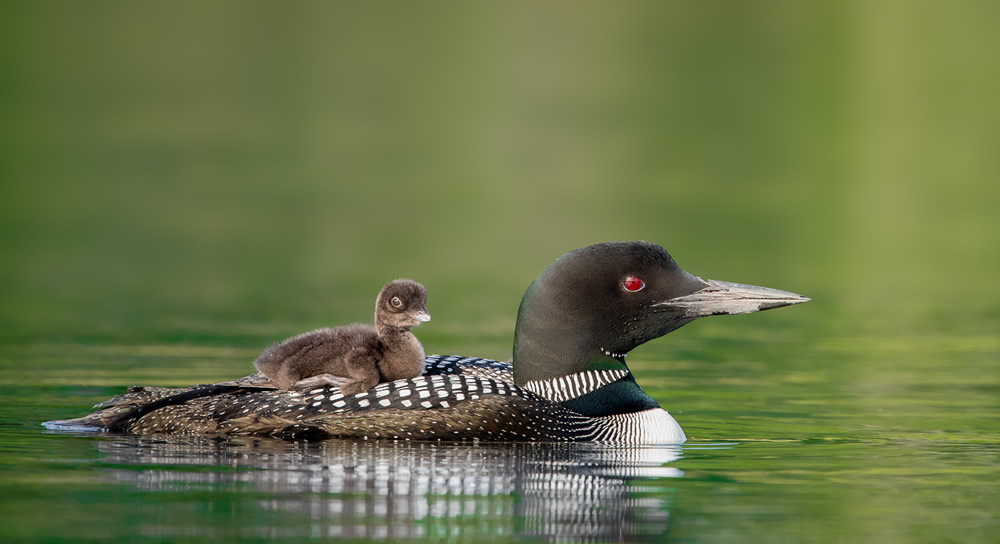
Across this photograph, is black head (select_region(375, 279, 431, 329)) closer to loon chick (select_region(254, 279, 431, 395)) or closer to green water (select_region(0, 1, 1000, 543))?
loon chick (select_region(254, 279, 431, 395))

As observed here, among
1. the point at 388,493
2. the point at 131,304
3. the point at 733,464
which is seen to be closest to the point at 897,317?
the point at 131,304

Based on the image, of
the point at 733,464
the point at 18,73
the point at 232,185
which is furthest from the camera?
the point at 18,73

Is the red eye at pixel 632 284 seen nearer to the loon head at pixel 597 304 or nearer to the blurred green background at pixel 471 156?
the loon head at pixel 597 304

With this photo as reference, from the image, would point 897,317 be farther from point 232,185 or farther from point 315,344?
point 232,185

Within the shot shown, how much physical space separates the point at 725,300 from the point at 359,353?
155 cm

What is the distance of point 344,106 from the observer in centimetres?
3969

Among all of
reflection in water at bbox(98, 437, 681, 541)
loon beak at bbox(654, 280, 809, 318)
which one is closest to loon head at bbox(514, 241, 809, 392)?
loon beak at bbox(654, 280, 809, 318)

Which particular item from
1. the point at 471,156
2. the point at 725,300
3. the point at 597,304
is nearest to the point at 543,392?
the point at 597,304

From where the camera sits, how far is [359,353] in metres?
7.39

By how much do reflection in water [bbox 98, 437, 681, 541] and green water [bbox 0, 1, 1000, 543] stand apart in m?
0.02

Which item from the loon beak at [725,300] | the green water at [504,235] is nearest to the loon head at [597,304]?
the loon beak at [725,300]

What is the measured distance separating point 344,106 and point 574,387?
32.6 metres

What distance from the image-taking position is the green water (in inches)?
242

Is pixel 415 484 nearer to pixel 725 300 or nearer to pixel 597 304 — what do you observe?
pixel 597 304
